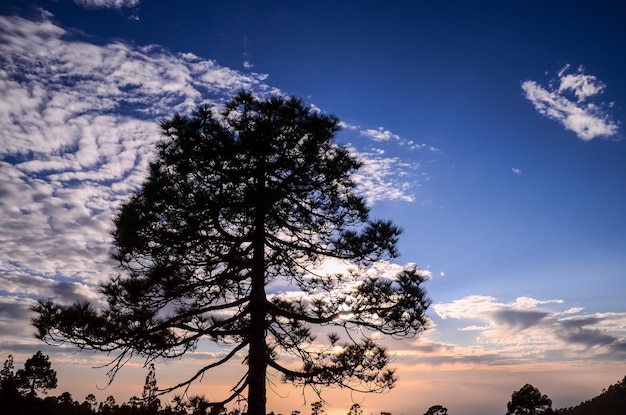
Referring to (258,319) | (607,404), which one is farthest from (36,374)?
(607,404)

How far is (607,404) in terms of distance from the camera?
93.9m

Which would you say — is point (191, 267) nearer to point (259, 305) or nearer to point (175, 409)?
point (259, 305)

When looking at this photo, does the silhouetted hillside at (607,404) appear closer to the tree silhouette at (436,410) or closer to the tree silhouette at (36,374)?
the tree silhouette at (436,410)

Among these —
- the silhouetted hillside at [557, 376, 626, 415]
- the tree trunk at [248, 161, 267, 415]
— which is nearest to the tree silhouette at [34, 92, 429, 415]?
the tree trunk at [248, 161, 267, 415]

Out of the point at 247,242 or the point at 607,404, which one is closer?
the point at 247,242

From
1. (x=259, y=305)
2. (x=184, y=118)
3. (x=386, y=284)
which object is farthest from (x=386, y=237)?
(x=184, y=118)

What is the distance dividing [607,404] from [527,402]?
91.7 m

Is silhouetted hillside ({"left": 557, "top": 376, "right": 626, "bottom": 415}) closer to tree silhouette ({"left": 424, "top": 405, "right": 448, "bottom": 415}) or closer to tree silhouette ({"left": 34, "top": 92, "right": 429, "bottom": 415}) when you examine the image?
tree silhouette ({"left": 424, "top": 405, "right": 448, "bottom": 415})

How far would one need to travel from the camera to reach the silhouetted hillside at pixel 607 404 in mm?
90438

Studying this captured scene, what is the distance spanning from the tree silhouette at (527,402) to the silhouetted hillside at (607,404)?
78.9 m

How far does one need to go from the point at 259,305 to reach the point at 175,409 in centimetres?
280

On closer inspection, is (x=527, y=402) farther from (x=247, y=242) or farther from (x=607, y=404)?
(x=607, y=404)

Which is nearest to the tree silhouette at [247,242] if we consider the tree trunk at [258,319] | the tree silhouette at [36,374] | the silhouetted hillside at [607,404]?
the tree trunk at [258,319]

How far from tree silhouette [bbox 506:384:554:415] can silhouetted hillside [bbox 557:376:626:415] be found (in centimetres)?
7895
